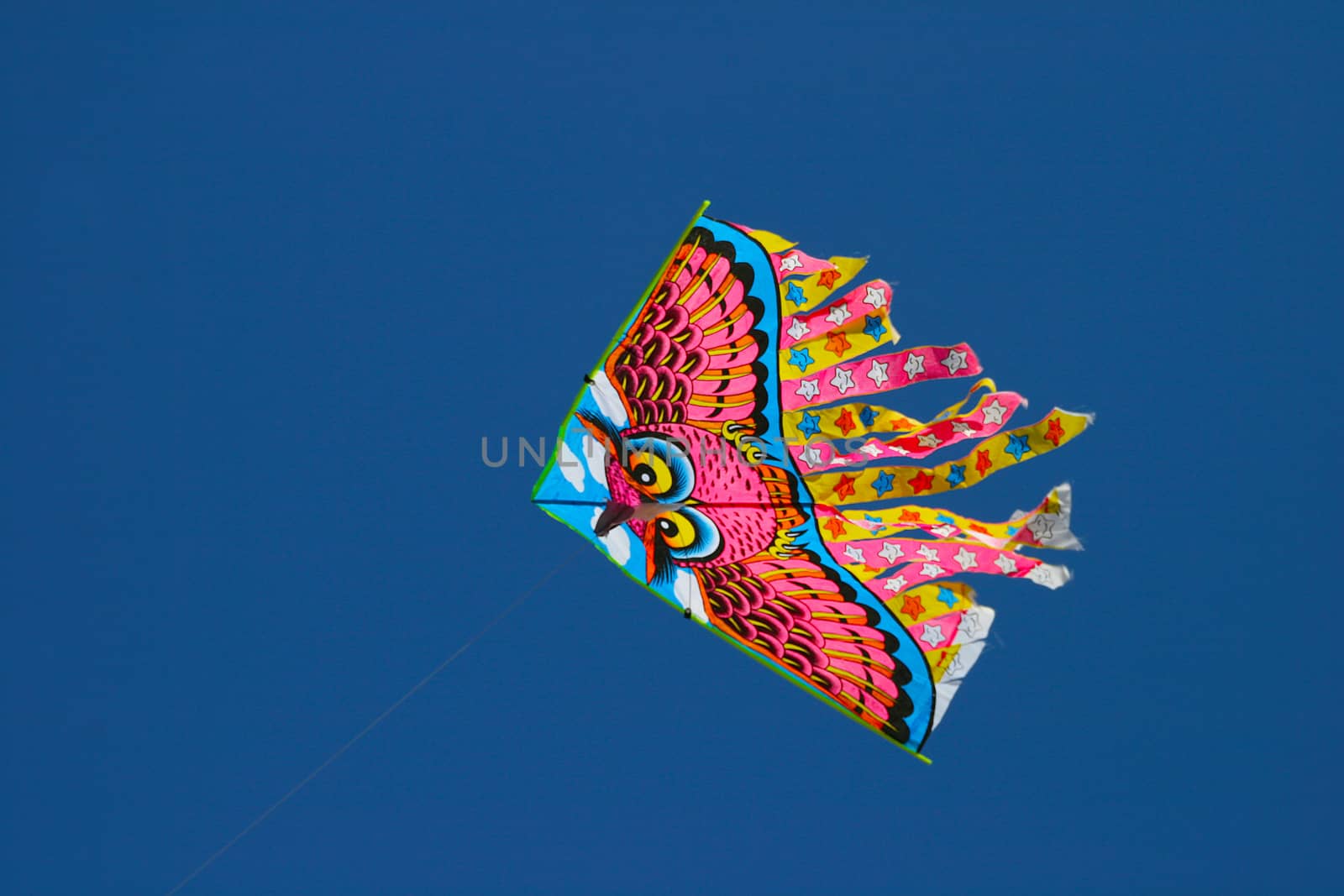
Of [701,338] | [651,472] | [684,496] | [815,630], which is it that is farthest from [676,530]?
[701,338]

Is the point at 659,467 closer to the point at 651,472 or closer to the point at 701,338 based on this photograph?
the point at 651,472

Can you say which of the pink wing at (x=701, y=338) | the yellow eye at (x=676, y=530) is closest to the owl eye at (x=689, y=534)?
the yellow eye at (x=676, y=530)

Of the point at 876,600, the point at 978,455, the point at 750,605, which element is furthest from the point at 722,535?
the point at 978,455

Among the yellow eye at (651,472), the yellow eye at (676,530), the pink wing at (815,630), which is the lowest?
the pink wing at (815,630)

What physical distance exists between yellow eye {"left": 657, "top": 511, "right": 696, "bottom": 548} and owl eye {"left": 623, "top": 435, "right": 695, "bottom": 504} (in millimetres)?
103

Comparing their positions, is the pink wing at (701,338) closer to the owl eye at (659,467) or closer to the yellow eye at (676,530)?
the owl eye at (659,467)

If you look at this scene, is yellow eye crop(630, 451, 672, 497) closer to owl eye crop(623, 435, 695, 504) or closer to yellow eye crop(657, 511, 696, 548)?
owl eye crop(623, 435, 695, 504)

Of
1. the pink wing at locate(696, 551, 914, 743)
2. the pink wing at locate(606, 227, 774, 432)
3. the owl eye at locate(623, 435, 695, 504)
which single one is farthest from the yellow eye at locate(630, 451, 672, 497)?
the pink wing at locate(696, 551, 914, 743)

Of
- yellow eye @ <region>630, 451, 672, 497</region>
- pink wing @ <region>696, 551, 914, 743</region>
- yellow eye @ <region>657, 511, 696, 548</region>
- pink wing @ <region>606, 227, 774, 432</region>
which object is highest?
pink wing @ <region>606, 227, 774, 432</region>

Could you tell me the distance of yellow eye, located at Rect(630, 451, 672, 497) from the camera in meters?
9.32

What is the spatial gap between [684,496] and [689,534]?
24 cm

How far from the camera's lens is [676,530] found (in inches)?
370

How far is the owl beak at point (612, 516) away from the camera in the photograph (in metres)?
9.49

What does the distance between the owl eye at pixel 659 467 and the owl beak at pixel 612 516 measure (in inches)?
7.1
